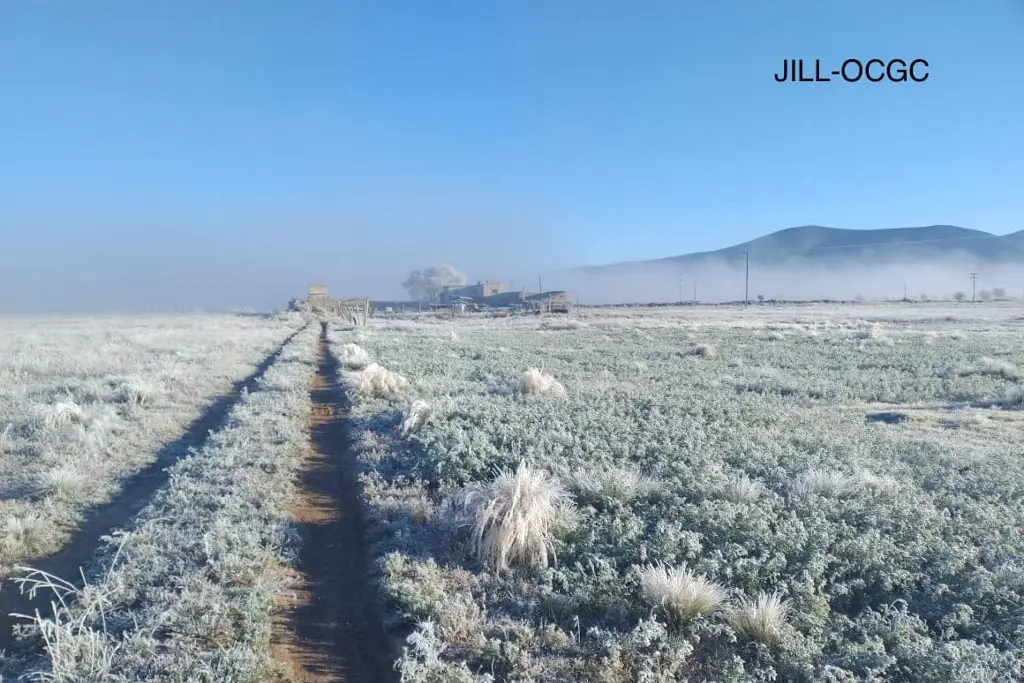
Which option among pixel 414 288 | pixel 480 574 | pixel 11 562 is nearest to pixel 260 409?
pixel 11 562

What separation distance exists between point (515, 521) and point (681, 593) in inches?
60.2

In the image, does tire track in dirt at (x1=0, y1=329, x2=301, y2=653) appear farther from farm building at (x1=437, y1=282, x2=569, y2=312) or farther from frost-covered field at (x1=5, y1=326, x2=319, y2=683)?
farm building at (x1=437, y1=282, x2=569, y2=312)

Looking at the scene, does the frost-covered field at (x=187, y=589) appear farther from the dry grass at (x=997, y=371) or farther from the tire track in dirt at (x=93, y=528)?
the dry grass at (x=997, y=371)

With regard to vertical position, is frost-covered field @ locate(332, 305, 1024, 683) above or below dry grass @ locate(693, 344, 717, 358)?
below

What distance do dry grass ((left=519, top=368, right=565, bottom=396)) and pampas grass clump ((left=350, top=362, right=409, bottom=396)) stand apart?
270 centimetres

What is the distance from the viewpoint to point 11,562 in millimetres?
6184

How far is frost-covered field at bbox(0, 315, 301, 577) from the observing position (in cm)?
736

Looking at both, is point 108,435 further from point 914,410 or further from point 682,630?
point 914,410

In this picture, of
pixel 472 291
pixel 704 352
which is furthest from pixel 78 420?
pixel 472 291

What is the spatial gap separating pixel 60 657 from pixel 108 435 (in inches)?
300

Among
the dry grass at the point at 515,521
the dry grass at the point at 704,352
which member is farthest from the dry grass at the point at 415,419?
the dry grass at the point at 704,352

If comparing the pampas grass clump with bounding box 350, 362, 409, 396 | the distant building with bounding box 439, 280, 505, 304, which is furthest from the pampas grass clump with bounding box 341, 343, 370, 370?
the distant building with bounding box 439, 280, 505, 304

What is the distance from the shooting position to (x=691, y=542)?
541 cm

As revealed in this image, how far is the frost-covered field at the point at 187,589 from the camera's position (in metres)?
4.09
